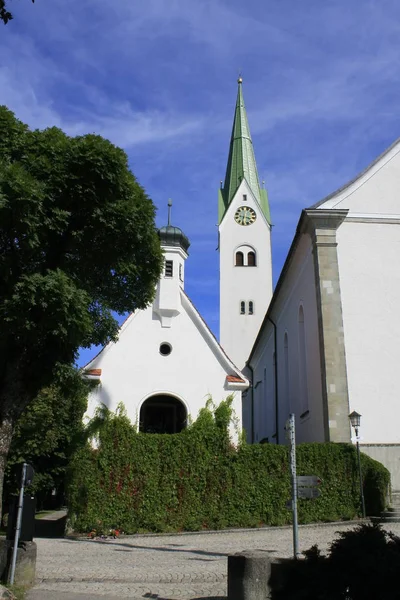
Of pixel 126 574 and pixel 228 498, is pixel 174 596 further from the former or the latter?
pixel 228 498

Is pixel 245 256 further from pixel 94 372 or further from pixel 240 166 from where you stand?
pixel 94 372

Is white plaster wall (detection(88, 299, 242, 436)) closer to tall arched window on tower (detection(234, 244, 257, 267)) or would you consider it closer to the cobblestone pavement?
the cobblestone pavement

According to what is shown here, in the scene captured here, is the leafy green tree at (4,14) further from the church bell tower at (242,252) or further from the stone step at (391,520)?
the church bell tower at (242,252)

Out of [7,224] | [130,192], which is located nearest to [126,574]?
[7,224]

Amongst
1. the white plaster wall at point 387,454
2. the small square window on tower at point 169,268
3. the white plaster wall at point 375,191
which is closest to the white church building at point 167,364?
the small square window on tower at point 169,268

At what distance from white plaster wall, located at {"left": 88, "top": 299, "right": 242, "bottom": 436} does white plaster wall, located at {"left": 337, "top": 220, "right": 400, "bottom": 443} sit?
422cm

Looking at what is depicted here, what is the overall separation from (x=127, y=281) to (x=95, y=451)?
5.44m

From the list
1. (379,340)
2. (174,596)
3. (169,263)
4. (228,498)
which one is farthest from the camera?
(169,263)

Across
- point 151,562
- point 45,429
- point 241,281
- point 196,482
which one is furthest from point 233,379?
point 241,281

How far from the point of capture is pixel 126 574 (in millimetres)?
9203

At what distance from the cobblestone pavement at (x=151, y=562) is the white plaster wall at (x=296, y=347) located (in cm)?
590

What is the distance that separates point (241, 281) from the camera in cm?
4778

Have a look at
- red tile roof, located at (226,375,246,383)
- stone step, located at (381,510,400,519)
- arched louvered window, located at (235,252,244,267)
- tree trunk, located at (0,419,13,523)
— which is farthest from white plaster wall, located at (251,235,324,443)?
arched louvered window, located at (235,252,244,267)

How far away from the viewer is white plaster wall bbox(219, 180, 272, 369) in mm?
45375
